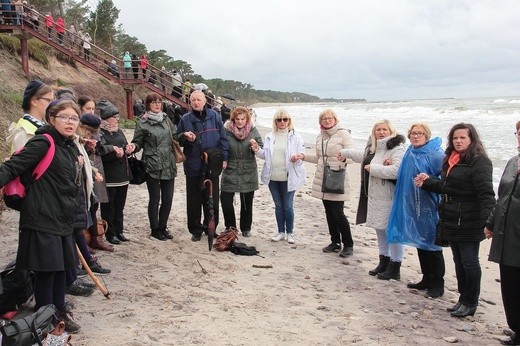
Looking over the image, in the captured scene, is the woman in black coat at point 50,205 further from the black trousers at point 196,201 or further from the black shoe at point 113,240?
the black trousers at point 196,201

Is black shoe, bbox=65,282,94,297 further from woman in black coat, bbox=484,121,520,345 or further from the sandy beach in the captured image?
woman in black coat, bbox=484,121,520,345

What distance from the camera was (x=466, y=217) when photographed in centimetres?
447

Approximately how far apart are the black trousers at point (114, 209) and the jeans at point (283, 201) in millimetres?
2120

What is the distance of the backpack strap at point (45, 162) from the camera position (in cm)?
331

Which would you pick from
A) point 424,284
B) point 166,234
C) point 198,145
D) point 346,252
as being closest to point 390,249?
point 424,284

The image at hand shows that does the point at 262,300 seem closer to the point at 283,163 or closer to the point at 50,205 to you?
the point at 50,205

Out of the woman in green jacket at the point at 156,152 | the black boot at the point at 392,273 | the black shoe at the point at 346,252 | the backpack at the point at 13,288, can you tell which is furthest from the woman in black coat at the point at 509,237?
the woman in green jacket at the point at 156,152

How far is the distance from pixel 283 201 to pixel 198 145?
150cm

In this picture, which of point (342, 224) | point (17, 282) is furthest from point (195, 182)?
point (17, 282)

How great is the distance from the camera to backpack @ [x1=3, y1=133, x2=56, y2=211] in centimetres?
321

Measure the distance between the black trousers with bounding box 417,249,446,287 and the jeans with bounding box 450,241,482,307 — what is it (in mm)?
431

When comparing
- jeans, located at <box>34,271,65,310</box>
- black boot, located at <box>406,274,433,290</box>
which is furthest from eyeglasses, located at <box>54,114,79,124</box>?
black boot, located at <box>406,274,433,290</box>

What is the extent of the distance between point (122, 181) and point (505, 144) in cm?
1648

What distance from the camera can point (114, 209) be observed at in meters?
6.12
